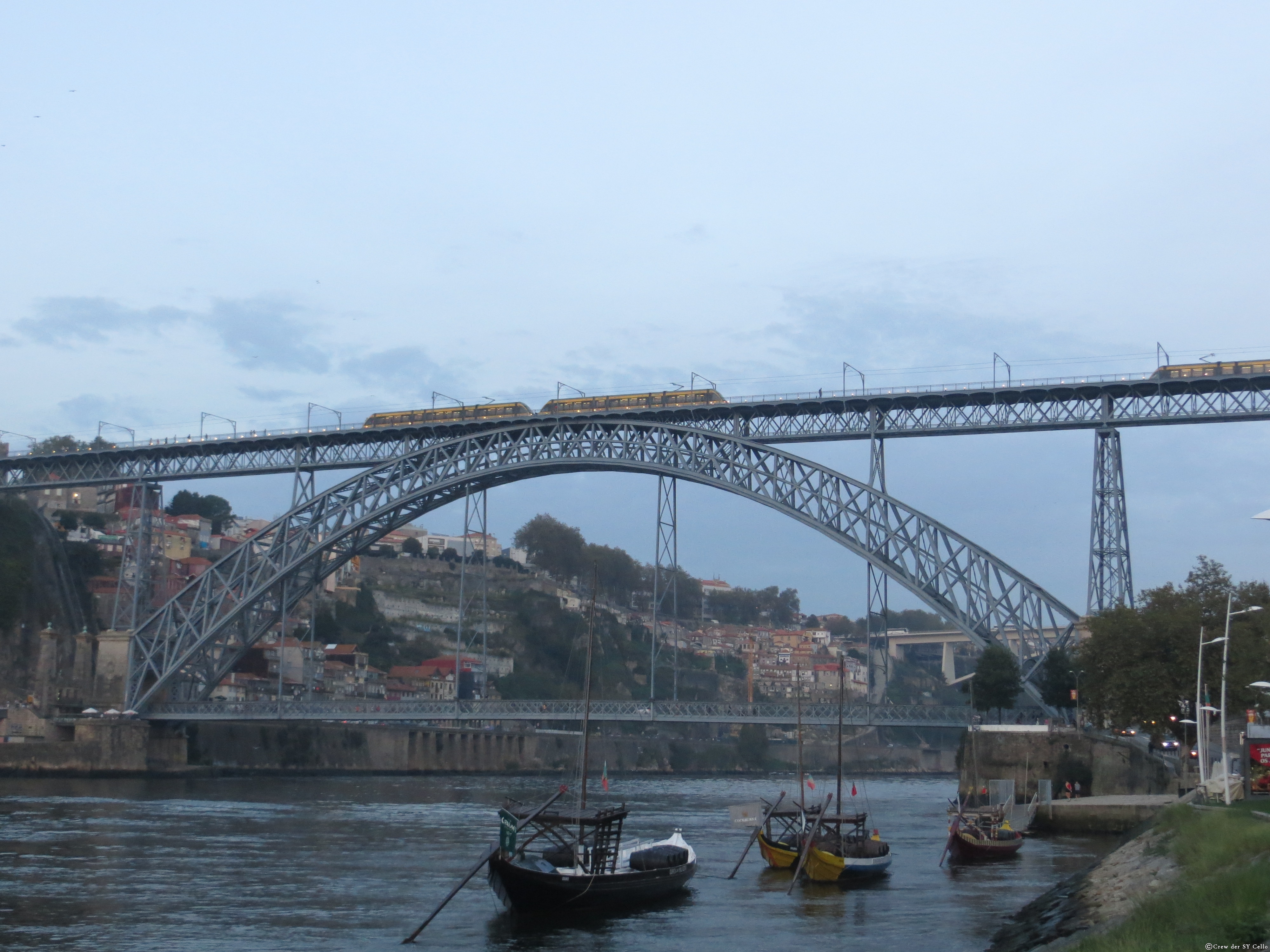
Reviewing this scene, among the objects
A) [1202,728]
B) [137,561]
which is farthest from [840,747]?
[137,561]

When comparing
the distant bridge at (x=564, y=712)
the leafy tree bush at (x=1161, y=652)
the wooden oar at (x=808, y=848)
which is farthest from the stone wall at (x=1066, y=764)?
the wooden oar at (x=808, y=848)

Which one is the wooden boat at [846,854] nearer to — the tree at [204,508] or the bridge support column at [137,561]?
the bridge support column at [137,561]

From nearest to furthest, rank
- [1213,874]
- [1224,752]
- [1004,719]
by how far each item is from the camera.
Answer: [1213,874], [1224,752], [1004,719]

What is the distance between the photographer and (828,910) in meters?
27.2

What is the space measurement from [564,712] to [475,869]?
36197 mm

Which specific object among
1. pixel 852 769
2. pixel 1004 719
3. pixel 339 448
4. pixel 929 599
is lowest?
pixel 852 769

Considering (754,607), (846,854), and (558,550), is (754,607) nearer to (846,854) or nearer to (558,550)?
(558,550)

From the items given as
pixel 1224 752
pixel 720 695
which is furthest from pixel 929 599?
pixel 720 695

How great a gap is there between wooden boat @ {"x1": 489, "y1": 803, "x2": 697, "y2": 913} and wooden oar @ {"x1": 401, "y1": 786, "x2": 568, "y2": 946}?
121 mm

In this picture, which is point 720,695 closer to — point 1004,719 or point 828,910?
point 1004,719

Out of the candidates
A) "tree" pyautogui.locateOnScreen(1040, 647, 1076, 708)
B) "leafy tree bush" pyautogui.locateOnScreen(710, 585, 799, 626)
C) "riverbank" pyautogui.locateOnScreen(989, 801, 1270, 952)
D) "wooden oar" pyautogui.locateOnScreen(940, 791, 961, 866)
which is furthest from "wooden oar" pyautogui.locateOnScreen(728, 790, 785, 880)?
"leafy tree bush" pyautogui.locateOnScreen(710, 585, 799, 626)

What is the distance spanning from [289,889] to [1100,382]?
35.6 meters

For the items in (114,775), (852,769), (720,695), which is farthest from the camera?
(720,695)

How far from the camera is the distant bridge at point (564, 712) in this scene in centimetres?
5400
